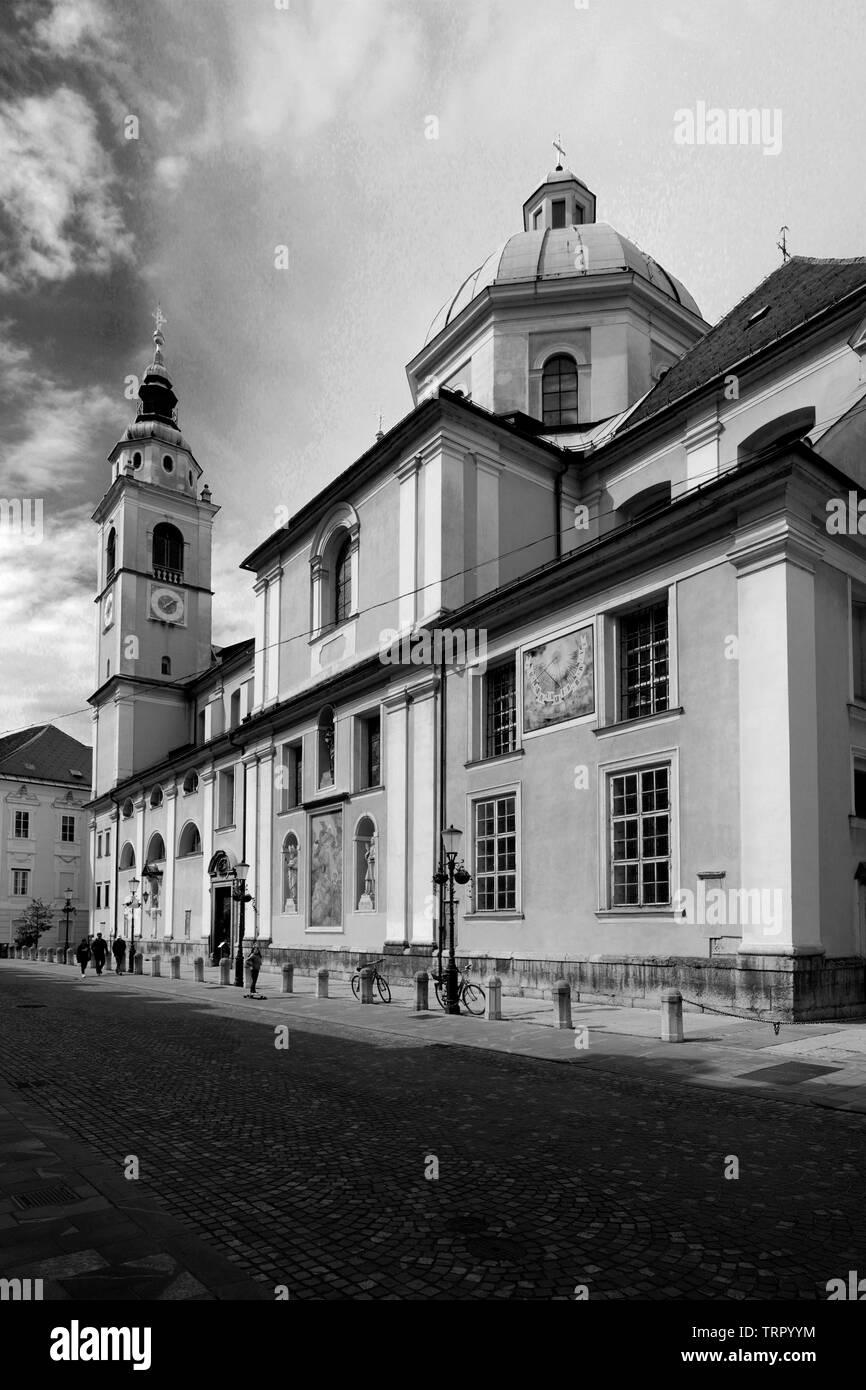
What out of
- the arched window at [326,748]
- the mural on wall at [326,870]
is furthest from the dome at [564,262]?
the mural on wall at [326,870]

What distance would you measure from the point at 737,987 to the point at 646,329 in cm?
2201

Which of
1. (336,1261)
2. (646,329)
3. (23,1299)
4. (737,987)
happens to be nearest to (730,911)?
(737,987)

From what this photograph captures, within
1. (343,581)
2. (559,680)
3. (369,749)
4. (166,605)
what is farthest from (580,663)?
(166,605)

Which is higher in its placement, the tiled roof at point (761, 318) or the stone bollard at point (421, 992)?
the tiled roof at point (761, 318)

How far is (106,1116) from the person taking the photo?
28.7ft

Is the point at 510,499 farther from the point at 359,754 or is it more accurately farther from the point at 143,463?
the point at 143,463

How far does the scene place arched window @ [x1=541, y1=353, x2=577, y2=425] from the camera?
31.2 m

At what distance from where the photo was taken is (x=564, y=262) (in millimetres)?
32125

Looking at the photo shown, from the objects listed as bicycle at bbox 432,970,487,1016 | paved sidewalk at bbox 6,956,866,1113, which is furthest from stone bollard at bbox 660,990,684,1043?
bicycle at bbox 432,970,487,1016

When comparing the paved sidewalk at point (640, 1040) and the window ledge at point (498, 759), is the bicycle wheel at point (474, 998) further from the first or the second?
the window ledge at point (498, 759)

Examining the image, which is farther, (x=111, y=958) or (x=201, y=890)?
(x=111, y=958)

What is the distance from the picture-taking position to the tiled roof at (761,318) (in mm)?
23406

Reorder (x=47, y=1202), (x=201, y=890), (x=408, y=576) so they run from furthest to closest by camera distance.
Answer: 1. (x=201, y=890)
2. (x=408, y=576)
3. (x=47, y=1202)

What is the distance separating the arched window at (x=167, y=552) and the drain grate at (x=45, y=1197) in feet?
166
